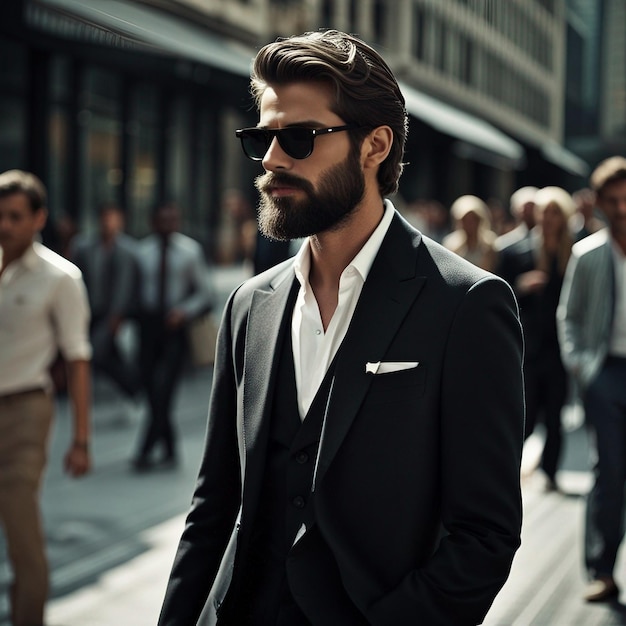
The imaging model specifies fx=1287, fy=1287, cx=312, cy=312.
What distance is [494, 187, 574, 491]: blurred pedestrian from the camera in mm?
8523

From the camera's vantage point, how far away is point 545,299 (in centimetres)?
856

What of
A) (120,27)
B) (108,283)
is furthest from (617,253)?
(120,27)

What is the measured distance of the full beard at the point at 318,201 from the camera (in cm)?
241

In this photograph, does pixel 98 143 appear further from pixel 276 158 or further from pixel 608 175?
pixel 276 158

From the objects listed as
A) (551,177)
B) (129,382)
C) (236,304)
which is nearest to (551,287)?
(129,382)

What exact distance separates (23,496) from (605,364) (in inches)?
108

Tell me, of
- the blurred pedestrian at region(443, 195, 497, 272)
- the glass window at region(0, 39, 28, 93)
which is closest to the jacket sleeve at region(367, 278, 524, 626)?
the blurred pedestrian at region(443, 195, 497, 272)

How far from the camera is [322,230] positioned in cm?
245

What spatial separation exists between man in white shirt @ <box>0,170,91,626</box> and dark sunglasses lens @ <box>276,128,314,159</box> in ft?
10.8

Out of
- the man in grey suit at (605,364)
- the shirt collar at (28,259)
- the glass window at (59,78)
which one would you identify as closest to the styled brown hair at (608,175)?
the man in grey suit at (605,364)

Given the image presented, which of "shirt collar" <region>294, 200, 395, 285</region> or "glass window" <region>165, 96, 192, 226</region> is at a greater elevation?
"glass window" <region>165, 96, 192, 226</region>

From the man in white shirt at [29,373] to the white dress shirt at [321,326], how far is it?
10.3 ft

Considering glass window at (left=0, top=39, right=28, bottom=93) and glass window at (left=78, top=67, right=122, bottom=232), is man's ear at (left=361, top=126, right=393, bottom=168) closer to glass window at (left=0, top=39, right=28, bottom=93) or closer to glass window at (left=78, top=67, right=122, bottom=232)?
glass window at (left=0, top=39, right=28, bottom=93)

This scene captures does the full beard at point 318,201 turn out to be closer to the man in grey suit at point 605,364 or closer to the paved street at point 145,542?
the paved street at point 145,542
